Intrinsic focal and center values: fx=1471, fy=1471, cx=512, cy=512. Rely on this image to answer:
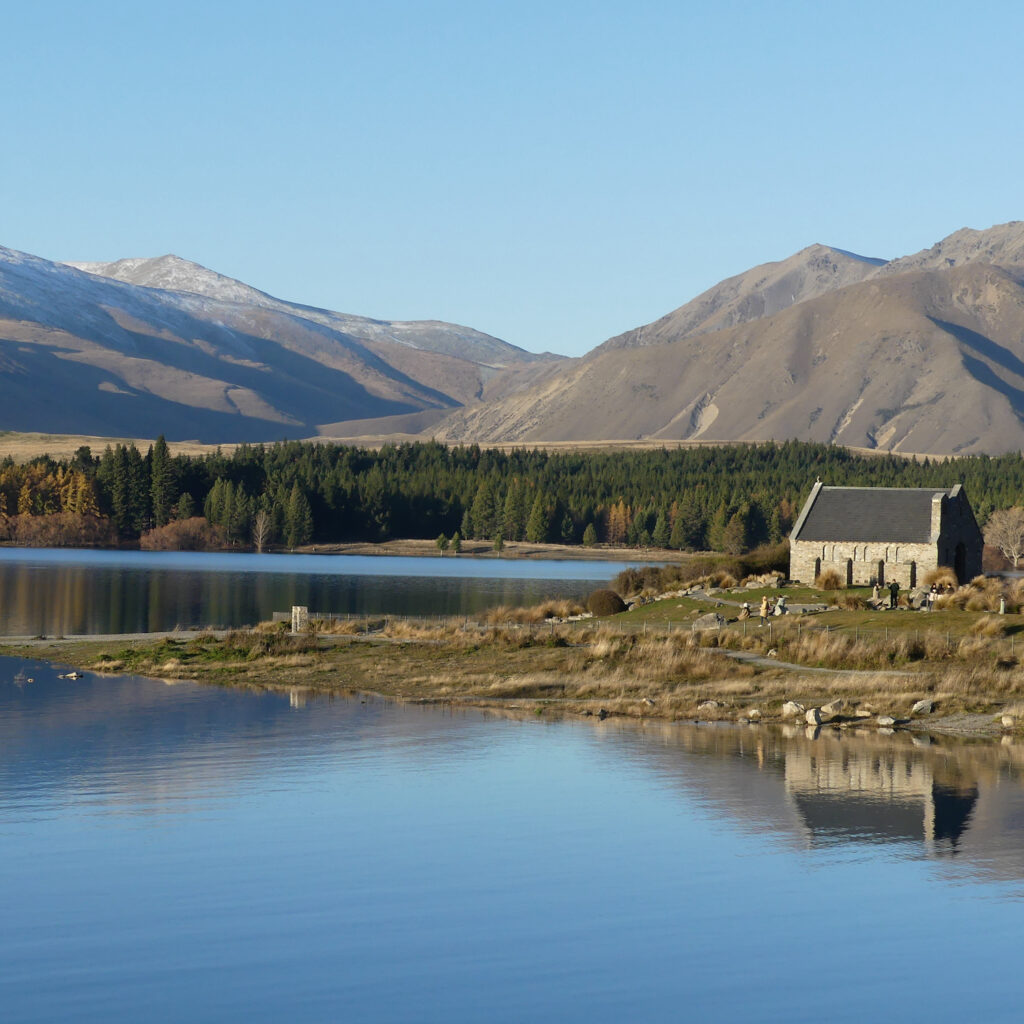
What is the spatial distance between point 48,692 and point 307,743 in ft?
44.0

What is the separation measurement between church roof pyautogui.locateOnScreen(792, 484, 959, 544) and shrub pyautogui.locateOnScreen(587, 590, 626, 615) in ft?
43.3

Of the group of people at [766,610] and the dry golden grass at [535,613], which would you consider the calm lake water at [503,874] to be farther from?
the dry golden grass at [535,613]

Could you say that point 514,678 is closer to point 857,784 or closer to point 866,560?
point 857,784

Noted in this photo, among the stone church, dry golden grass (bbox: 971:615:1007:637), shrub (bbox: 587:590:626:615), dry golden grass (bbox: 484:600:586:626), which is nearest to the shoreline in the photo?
dry golden grass (bbox: 971:615:1007:637)

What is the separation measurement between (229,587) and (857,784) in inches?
3048

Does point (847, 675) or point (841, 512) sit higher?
point (841, 512)

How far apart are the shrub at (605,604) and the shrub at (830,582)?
10.3m

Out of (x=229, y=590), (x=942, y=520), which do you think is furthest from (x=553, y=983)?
(x=229, y=590)

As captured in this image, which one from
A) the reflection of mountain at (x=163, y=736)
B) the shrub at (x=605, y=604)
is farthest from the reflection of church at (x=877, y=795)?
the shrub at (x=605, y=604)

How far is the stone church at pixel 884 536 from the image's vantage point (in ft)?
241

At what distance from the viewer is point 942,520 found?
2886 inches

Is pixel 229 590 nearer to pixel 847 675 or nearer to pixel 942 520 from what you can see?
pixel 942 520

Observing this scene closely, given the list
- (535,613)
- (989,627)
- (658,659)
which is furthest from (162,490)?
(989,627)

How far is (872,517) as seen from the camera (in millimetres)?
76312
